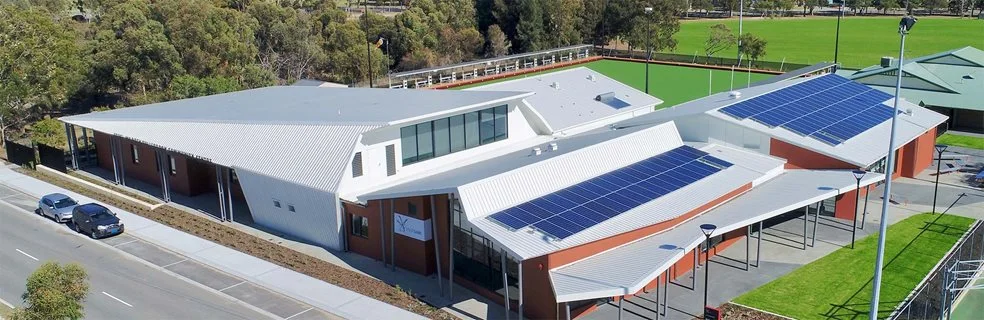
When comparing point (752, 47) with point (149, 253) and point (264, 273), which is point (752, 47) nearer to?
point (264, 273)

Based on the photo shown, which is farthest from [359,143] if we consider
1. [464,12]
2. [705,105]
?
[464,12]

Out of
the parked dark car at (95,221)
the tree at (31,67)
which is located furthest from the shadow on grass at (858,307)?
the tree at (31,67)

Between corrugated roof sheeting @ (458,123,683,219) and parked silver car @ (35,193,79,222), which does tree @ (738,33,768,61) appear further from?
parked silver car @ (35,193,79,222)

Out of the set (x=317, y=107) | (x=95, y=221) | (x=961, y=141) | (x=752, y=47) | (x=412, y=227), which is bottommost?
(x=961, y=141)

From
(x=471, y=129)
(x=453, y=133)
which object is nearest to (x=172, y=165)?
(x=453, y=133)

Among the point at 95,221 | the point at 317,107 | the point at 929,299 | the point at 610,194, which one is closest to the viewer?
the point at 929,299

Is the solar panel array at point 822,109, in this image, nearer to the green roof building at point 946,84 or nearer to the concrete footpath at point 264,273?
the green roof building at point 946,84

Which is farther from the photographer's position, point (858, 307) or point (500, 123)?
point (500, 123)
